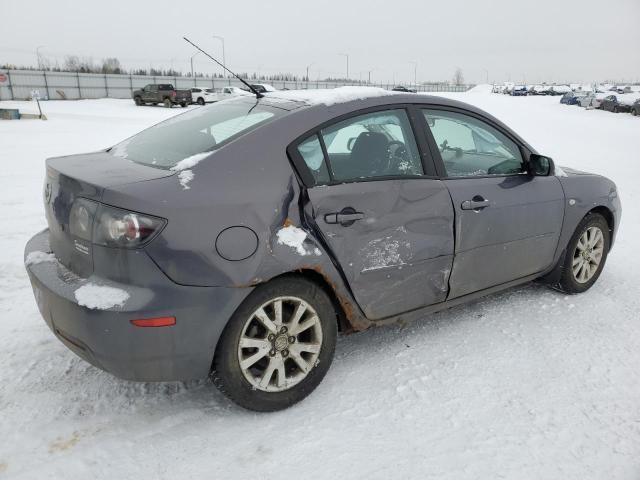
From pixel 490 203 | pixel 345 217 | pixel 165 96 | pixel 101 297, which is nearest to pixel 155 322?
Answer: pixel 101 297

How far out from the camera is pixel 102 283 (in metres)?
2.25

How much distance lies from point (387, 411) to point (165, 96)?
38.0 m

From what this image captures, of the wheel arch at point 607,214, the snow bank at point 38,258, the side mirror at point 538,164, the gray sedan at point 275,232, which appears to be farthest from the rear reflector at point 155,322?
the wheel arch at point 607,214

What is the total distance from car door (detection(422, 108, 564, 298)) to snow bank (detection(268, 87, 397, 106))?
365 millimetres

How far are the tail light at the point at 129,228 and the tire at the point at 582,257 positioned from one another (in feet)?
10.5

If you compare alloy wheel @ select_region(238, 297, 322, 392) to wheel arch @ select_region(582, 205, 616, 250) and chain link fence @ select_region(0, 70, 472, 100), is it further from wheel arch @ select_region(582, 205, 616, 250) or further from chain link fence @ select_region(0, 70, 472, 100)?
chain link fence @ select_region(0, 70, 472, 100)

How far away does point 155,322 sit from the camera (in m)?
2.19

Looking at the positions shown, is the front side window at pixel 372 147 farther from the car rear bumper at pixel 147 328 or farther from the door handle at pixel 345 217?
the car rear bumper at pixel 147 328

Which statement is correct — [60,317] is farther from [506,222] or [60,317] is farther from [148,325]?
[506,222]

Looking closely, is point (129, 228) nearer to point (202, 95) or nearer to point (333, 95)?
point (333, 95)

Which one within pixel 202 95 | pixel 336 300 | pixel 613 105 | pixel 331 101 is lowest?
pixel 202 95

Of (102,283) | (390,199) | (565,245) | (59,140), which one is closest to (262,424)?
(102,283)

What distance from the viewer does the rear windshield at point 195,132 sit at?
268 centimetres

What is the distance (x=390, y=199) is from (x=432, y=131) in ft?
2.06
